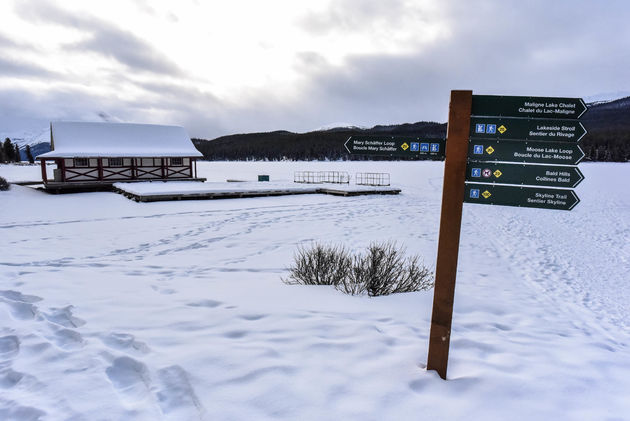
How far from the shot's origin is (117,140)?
27.4m

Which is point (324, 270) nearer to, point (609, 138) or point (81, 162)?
point (81, 162)

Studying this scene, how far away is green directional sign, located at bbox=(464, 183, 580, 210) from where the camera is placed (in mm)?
3043

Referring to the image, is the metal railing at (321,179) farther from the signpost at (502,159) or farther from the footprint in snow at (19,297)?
the signpost at (502,159)

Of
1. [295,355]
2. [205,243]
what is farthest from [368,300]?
[205,243]

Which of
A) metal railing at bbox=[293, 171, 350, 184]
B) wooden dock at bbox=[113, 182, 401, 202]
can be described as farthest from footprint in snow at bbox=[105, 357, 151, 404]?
metal railing at bbox=[293, 171, 350, 184]

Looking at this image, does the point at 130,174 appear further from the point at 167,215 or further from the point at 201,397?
the point at 201,397

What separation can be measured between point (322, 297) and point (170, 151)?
25.6 metres

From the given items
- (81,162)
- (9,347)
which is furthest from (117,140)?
(9,347)

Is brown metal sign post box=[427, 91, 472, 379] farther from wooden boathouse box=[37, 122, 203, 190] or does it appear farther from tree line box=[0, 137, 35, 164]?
tree line box=[0, 137, 35, 164]

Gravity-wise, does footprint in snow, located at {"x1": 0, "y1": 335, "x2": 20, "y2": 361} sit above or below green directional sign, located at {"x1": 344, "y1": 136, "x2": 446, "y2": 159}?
below

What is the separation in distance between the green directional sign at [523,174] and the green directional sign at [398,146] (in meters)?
0.40

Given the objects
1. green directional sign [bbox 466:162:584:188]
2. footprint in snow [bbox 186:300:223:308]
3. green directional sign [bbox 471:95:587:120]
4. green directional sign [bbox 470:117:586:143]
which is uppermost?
green directional sign [bbox 471:95:587:120]

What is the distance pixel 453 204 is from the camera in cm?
312

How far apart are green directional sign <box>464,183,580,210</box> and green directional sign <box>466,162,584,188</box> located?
0.18ft
